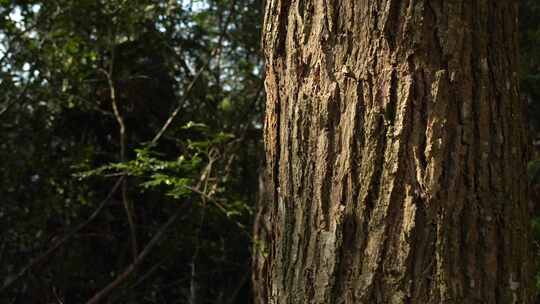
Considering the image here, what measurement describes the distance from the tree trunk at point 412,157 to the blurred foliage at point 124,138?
3007 mm

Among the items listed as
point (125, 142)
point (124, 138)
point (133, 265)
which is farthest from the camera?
point (125, 142)

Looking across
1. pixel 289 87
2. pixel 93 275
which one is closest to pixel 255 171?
pixel 93 275

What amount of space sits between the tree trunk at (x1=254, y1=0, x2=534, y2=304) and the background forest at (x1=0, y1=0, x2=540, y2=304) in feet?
9.53

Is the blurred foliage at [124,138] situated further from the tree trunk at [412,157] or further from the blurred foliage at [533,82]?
the tree trunk at [412,157]

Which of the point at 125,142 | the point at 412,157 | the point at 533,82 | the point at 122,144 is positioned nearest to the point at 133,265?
the point at 122,144

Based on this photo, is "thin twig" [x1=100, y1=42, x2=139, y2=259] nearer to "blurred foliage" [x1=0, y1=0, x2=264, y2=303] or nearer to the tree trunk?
"blurred foliage" [x1=0, y1=0, x2=264, y2=303]

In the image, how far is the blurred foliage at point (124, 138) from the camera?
202 inches

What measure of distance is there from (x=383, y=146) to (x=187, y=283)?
4.51 meters

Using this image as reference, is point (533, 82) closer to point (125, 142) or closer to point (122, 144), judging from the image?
point (122, 144)

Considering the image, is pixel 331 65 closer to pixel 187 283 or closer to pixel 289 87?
pixel 289 87

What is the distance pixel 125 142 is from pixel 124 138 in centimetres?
31

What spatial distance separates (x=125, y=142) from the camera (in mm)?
5695

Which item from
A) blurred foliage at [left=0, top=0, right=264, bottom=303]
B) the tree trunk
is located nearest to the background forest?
blurred foliage at [left=0, top=0, right=264, bottom=303]

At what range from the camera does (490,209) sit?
1.74 metres
